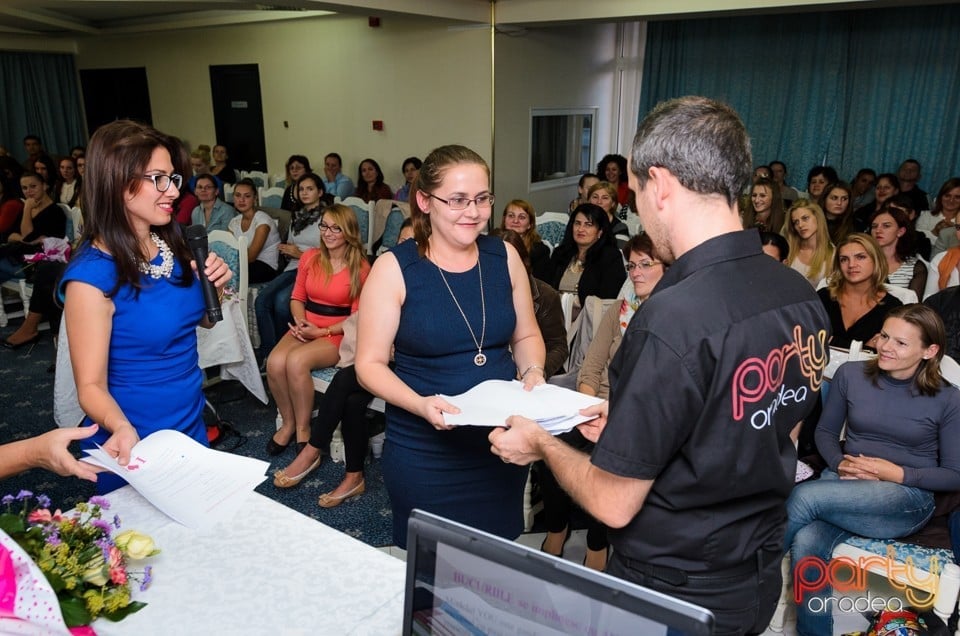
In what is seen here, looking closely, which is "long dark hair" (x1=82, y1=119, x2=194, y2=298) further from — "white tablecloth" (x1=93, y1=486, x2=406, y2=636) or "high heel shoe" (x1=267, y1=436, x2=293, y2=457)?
"high heel shoe" (x1=267, y1=436, x2=293, y2=457)

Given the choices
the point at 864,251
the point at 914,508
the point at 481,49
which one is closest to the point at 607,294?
the point at 864,251

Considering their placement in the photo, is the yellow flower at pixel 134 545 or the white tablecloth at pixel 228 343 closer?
the yellow flower at pixel 134 545

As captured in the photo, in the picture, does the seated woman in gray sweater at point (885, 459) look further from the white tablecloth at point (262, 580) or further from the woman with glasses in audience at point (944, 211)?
the woman with glasses in audience at point (944, 211)

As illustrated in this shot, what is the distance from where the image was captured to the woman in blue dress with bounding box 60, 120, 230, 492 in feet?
4.84

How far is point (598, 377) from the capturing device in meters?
2.96

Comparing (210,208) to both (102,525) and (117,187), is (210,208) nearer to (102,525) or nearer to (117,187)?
(117,187)

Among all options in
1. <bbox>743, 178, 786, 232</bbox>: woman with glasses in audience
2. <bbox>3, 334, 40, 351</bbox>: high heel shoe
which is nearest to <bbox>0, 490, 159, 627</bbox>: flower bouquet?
<bbox>3, 334, 40, 351</bbox>: high heel shoe

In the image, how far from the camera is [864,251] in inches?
127

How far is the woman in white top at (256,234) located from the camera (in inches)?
205

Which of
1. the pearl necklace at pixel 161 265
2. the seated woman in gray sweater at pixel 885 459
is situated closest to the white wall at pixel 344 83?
the seated woman in gray sweater at pixel 885 459

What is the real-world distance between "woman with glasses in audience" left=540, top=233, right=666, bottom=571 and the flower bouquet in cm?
165

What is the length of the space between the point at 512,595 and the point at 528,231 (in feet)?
12.3

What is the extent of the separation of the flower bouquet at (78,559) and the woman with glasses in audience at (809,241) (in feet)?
13.1

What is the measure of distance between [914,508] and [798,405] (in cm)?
154
